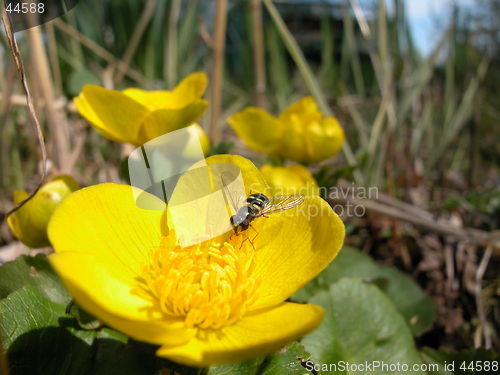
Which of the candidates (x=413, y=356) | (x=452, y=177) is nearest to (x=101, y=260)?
(x=413, y=356)

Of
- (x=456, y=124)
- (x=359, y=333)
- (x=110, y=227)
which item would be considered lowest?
(x=456, y=124)

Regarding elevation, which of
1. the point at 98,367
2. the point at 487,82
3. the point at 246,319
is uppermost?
the point at 246,319

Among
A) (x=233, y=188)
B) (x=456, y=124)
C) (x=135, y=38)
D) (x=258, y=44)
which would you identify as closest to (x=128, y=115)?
(x=233, y=188)

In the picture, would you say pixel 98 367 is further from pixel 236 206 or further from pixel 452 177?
pixel 452 177

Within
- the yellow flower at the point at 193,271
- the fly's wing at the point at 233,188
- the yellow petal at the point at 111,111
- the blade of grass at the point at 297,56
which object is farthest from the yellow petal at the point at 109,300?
the blade of grass at the point at 297,56

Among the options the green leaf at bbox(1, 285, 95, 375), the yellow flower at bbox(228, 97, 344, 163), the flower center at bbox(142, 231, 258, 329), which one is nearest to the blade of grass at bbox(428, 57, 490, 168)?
the yellow flower at bbox(228, 97, 344, 163)

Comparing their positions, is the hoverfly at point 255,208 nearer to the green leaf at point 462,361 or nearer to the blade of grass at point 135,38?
the green leaf at point 462,361

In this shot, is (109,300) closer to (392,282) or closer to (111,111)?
(111,111)
